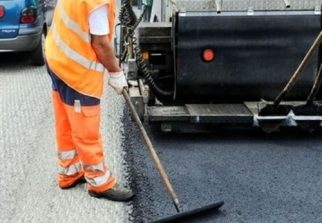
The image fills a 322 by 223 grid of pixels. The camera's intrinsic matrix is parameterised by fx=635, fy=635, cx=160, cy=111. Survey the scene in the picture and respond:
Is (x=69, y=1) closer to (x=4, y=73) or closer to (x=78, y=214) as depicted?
(x=78, y=214)

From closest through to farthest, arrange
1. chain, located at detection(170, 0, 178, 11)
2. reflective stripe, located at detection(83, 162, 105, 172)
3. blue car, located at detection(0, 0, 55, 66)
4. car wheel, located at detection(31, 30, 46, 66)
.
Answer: reflective stripe, located at detection(83, 162, 105, 172)
chain, located at detection(170, 0, 178, 11)
blue car, located at detection(0, 0, 55, 66)
car wheel, located at detection(31, 30, 46, 66)

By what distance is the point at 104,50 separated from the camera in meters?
4.09

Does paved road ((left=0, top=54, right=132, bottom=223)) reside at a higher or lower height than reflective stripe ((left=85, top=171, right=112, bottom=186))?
lower

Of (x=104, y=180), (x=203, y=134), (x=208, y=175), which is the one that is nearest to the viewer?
(x=104, y=180)

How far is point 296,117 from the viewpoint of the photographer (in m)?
5.43

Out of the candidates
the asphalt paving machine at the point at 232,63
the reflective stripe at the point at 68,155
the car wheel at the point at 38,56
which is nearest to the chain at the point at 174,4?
the asphalt paving machine at the point at 232,63

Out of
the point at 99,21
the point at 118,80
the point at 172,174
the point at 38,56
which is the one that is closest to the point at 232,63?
the point at 172,174

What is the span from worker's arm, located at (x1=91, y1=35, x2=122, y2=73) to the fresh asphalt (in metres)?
0.99

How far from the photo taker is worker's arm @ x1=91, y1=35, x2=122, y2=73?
13.3 feet

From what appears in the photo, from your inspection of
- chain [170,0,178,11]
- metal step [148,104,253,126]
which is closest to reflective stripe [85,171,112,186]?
metal step [148,104,253,126]

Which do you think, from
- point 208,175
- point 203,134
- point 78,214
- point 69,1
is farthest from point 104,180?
point 203,134

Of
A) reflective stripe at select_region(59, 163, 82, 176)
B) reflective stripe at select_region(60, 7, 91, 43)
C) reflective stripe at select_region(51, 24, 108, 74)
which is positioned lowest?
reflective stripe at select_region(59, 163, 82, 176)

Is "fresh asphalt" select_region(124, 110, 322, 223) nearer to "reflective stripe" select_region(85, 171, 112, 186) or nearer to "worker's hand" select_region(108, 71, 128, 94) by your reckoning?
"reflective stripe" select_region(85, 171, 112, 186)

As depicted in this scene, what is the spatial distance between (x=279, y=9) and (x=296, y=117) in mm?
951
